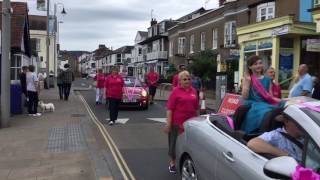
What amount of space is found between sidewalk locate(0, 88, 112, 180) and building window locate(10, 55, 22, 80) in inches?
193

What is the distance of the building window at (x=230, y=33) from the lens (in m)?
40.9

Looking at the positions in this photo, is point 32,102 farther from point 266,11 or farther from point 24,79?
point 266,11

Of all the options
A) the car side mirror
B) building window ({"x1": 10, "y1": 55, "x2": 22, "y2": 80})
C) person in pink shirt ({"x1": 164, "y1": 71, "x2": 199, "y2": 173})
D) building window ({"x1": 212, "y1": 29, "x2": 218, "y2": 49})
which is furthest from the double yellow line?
building window ({"x1": 212, "y1": 29, "x2": 218, "y2": 49})

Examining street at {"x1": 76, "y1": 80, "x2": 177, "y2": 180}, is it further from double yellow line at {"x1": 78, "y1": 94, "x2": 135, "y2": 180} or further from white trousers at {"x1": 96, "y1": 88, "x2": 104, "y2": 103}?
white trousers at {"x1": 96, "y1": 88, "x2": 104, "y2": 103}

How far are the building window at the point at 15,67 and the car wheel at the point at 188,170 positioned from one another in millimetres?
15745

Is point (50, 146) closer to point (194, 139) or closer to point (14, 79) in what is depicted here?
point (194, 139)

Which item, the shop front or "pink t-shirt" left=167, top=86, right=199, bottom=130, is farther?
the shop front

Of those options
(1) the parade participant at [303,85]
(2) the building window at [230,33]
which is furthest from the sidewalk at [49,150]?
(2) the building window at [230,33]

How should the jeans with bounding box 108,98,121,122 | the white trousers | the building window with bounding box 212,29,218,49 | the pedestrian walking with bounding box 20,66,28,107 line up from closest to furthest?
the jeans with bounding box 108,98,121,122 → the pedestrian walking with bounding box 20,66,28,107 → the white trousers → the building window with bounding box 212,29,218,49

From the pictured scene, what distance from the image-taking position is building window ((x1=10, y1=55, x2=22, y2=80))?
2150 centimetres

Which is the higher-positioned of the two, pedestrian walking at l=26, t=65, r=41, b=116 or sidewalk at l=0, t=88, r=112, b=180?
pedestrian walking at l=26, t=65, r=41, b=116

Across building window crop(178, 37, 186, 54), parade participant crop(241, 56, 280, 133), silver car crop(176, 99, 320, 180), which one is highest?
building window crop(178, 37, 186, 54)

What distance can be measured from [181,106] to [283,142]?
3.72 m

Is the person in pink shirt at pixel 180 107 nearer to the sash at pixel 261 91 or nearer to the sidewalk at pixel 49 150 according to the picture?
the sidewalk at pixel 49 150
